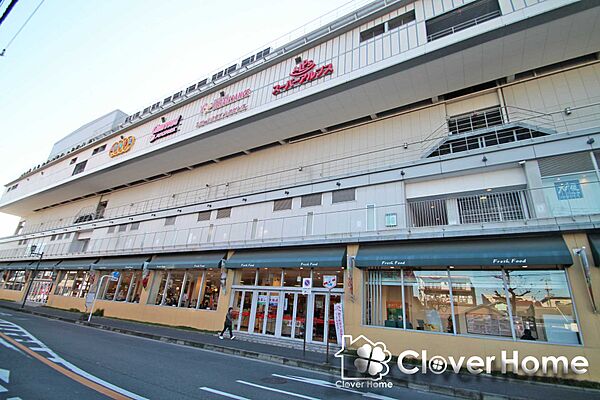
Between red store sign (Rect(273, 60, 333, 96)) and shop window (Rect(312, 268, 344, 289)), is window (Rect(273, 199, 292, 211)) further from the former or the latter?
red store sign (Rect(273, 60, 333, 96))

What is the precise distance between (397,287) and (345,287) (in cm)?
203

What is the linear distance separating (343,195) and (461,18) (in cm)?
1053

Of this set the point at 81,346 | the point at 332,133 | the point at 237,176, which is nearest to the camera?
the point at 81,346

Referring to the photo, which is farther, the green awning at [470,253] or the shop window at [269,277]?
the shop window at [269,277]

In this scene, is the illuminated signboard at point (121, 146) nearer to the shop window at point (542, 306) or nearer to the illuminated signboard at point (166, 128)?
the illuminated signboard at point (166, 128)

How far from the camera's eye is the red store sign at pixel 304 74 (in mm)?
17078

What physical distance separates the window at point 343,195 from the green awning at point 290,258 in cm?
331

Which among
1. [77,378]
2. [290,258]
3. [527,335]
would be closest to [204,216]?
[290,258]

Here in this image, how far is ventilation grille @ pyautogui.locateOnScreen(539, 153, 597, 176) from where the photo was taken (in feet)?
34.0

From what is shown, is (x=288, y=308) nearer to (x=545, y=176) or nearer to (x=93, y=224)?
(x=545, y=176)

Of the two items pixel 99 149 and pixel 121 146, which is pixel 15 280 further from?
pixel 121 146

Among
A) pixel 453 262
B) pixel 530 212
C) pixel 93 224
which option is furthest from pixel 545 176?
pixel 93 224

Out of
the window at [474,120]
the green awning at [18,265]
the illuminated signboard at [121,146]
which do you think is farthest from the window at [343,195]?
the green awning at [18,265]

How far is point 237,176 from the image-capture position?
2241 centimetres
